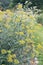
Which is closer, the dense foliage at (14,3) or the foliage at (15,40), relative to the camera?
the foliage at (15,40)

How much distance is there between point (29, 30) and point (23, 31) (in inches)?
4.8

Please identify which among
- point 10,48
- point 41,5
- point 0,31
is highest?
point 0,31

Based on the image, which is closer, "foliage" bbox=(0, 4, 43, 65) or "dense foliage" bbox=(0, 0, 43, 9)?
"foliage" bbox=(0, 4, 43, 65)

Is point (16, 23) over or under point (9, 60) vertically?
over

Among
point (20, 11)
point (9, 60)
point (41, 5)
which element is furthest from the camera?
point (41, 5)

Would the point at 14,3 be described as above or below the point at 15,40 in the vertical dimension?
below

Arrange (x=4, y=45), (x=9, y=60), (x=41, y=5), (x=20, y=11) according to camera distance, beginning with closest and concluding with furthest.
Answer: (x=9, y=60) < (x=4, y=45) < (x=20, y=11) < (x=41, y=5)

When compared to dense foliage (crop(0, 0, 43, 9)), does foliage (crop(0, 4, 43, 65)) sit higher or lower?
higher

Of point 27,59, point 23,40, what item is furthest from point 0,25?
point 27,59

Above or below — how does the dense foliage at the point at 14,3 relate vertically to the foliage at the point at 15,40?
below

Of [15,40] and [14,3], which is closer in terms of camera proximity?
[15,40]

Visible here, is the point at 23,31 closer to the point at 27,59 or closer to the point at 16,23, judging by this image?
the point at 16,23

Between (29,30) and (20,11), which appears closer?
(29,30)

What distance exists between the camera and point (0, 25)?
5086 millimetres
